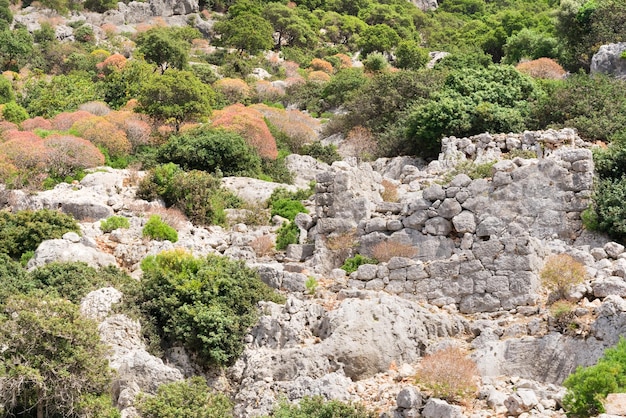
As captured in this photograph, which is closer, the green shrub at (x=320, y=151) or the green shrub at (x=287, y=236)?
the green shrub at (x=287, y=236)

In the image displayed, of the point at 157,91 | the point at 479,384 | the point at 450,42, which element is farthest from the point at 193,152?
the point at 450,42

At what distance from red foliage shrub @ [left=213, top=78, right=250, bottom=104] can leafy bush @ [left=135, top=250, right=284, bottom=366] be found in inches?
1096

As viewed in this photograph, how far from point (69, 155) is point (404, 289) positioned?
1435 centimetres

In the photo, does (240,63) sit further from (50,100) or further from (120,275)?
(120,275)

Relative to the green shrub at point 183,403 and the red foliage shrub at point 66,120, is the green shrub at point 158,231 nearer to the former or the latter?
the green shrub at point 183,403

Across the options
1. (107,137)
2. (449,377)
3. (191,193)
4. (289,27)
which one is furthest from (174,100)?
(289,27)

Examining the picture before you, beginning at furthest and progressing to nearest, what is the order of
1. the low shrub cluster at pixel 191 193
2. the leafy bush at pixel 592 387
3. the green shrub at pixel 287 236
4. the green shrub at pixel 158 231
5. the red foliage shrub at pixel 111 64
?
1. the red foliage shrub at pixel 111 64
2. the low shrub cluster at pixel 191 193
3. the green shrub at pixel 158 231
4. the green shrub at pixel 287 236
5. the leafy bush at pixel 592 387

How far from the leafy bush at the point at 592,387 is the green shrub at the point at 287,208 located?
12821mm

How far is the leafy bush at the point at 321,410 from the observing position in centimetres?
1346

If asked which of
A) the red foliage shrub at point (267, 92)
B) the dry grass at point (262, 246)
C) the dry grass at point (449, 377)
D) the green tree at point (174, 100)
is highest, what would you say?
the dry grass at point (449, 377)

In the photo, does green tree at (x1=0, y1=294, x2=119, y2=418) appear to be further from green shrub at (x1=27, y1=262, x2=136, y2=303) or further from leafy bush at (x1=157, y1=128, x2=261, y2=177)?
leafy bush at (x1=157, y1=128, x2=261, y2=177)

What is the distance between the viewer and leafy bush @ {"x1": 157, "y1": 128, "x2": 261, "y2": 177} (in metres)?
28.6

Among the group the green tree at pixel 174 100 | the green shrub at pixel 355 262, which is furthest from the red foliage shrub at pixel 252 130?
the green shrub at pixel 355 262

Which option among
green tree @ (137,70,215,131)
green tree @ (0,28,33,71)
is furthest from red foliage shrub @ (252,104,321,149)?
green tree @ (0,28,33,71)
